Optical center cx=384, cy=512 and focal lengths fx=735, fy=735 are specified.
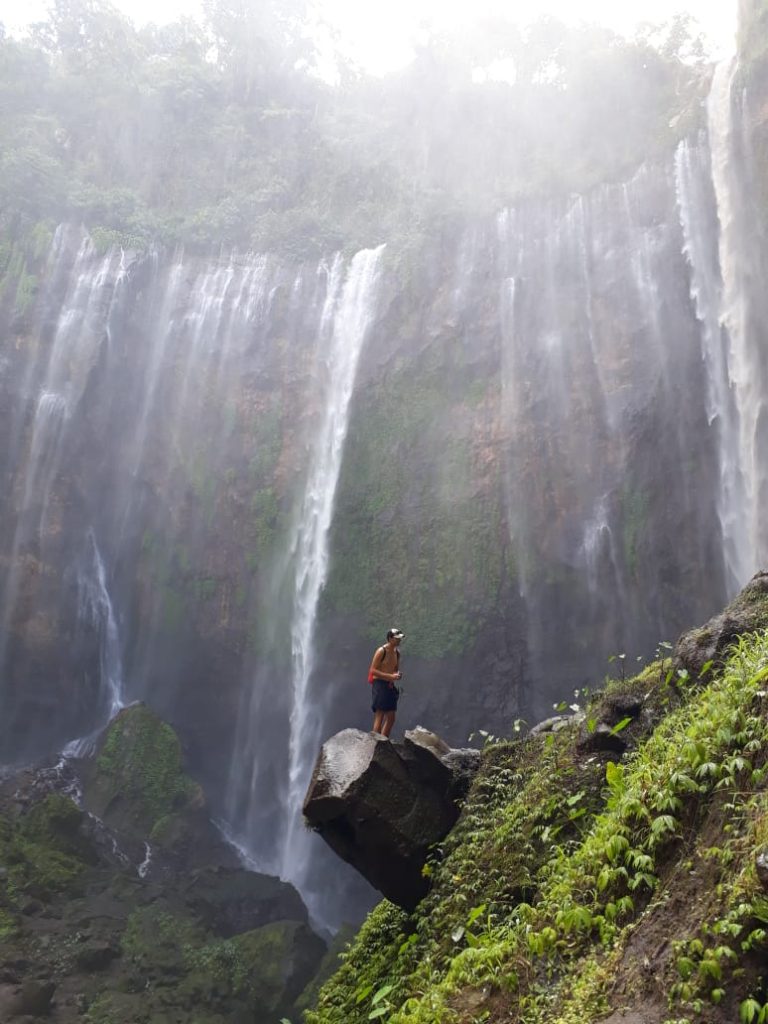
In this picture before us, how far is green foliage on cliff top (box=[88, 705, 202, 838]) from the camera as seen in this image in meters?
16.6

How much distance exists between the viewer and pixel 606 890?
11.1 feet

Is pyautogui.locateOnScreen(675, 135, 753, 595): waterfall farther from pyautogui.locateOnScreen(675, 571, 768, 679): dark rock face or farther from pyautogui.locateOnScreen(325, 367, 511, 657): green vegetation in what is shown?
pyautogui.locateOnScreen(675, 571, 768, 679): dark rock face

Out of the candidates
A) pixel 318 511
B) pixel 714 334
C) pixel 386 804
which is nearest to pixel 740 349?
pixel 714 334

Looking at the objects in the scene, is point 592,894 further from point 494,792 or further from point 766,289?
point 766,289

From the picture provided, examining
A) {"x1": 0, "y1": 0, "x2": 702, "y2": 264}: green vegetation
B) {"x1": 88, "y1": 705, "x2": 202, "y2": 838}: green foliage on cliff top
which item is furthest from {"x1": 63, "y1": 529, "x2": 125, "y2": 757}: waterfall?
{"x1": 0, "y1": 0, "x2": 702, "y2": 264}: green vegetation

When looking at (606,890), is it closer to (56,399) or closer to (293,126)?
(56,399)

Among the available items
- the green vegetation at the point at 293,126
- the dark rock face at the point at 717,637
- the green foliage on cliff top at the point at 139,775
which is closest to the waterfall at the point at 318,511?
the green vegetation at the point at 293,126

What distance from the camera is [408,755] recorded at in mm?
5727

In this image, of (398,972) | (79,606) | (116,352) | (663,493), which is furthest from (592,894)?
(116,352)

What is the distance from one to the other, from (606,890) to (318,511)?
15.1 m

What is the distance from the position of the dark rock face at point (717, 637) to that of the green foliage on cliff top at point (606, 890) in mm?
175

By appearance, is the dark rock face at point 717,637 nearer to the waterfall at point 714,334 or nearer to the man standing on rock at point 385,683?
the man standing on rock at point 385,683

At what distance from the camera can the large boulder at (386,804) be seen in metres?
5.25

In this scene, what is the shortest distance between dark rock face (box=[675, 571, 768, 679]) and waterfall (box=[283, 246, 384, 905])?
12.6 meters
